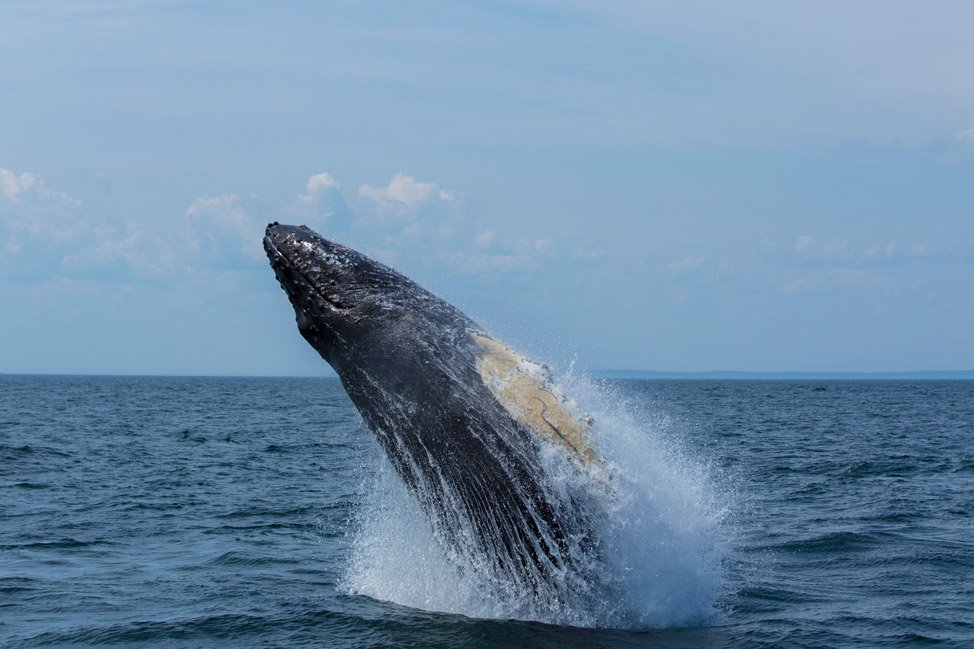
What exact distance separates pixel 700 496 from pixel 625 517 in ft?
4.46

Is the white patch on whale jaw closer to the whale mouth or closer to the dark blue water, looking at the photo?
the whale mouth

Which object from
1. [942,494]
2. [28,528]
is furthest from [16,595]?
[942,494]

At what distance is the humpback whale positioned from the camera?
9484mm

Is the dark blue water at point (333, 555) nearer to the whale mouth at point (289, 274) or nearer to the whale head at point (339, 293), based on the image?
the whale head at point (339, 293)

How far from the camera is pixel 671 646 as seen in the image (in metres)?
9.30

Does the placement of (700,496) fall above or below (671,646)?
above

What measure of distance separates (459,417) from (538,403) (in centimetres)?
72

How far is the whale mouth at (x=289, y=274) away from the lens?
1002cm

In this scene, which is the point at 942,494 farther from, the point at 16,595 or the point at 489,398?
the point at 16,595

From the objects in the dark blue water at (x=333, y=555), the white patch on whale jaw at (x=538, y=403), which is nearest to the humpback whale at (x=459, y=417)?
the white patch on whale jaw at (x=538, y=403)

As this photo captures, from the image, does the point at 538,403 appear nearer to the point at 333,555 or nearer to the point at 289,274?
the point at 289,274

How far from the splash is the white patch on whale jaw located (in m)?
0.15

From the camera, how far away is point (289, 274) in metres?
10.2

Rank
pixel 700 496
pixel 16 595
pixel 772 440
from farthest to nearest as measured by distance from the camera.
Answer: pixel 772 440 → pixel 16 595 → pixel 700 496
